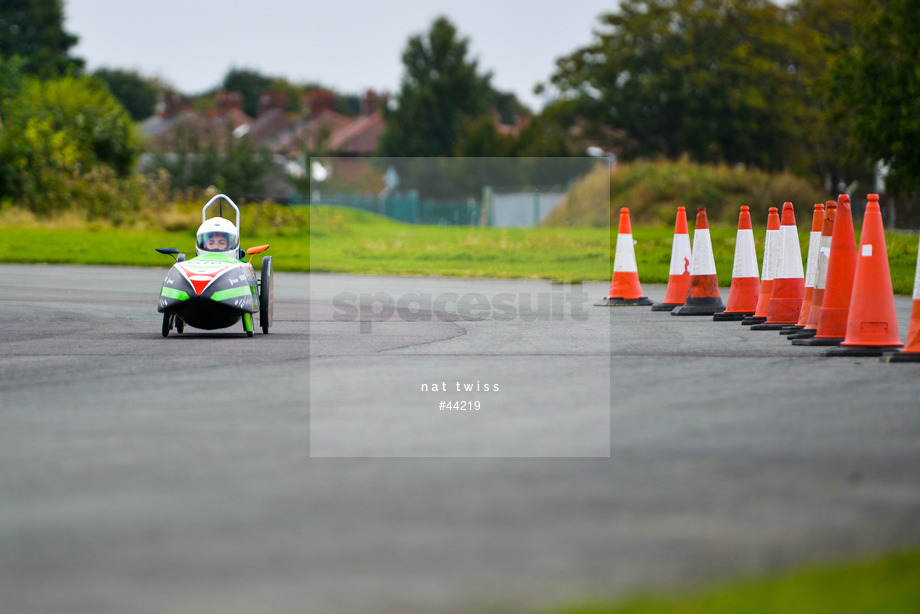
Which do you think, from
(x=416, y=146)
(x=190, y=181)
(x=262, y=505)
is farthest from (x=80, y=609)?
(x=416, y=146)

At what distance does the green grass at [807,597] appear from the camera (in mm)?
3332

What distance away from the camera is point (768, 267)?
11.6 m

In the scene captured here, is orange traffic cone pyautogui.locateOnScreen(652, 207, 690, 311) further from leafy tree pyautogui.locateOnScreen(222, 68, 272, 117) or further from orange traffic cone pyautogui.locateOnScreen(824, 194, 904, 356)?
leafy tree pyautogui.locateOnScreen(222, 68, 272, 117)

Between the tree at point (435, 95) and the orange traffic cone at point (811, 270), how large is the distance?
77.3 metres

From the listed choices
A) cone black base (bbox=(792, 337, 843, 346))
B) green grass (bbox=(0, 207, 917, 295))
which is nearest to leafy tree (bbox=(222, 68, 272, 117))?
green grass (bbox=(0, 207, 917, 295))

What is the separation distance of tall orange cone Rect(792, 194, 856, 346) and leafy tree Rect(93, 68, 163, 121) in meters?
120

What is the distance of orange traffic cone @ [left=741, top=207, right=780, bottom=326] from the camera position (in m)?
11.3

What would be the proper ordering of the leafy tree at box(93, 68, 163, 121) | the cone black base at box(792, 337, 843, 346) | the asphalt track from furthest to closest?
the leafy tree at box(93, 68, 163, 121), the cone black base at box(792, 337, 843, 346), the asphalt track

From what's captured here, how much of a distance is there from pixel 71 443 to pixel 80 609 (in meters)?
2.62

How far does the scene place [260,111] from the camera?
137000 mm

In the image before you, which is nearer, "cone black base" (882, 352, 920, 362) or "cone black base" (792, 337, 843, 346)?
"cone black base" (882, 352, 920, 362)

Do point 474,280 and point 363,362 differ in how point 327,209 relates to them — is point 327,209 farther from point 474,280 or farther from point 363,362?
point 363,362

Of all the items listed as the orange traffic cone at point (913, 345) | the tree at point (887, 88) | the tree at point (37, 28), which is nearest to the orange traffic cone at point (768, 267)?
the orange traffic cone at point (913, 345)

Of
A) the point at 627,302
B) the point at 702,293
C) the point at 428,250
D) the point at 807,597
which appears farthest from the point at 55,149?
the point at 807,597
